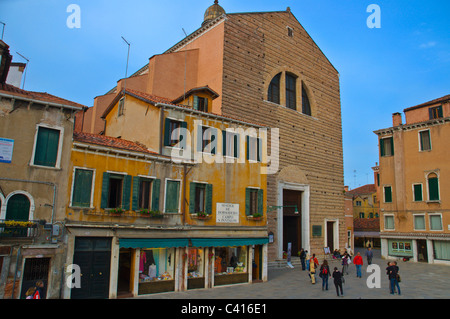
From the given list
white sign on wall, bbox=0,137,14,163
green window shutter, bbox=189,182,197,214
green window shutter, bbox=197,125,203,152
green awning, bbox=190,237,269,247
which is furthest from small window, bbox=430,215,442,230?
white sign on wall, bbox=0,137,14,163

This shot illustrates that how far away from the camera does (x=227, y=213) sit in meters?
17.5

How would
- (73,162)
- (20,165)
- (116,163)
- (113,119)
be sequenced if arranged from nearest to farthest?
(20,165) → (73,162) → (116,163) → (113,119)

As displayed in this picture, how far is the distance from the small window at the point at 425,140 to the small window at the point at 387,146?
8.74 ft

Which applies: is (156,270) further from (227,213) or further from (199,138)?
(199,138)

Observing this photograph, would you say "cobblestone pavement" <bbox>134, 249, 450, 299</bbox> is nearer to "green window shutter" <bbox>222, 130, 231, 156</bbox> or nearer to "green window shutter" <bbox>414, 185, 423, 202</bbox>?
"green window shutter" <bbox>222, 130, 231, 156</bbox>

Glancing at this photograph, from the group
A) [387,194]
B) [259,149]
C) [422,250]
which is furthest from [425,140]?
[259,149]

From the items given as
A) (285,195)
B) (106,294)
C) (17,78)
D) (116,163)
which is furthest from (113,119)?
(285,195)

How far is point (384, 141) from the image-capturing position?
3306cm

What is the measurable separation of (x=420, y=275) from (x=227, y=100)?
16302 millimetres

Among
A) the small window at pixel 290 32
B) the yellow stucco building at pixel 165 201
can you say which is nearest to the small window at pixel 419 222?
the yellow stucco building at pixel 165 201

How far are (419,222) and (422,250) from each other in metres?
2.31

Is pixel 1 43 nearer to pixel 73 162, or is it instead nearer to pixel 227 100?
pixel 73 162

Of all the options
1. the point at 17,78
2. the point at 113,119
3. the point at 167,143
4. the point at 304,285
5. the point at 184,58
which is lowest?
the point at 304,285

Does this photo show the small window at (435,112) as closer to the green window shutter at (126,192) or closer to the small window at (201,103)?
the small window at (201,103)
